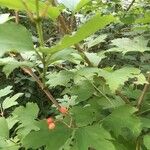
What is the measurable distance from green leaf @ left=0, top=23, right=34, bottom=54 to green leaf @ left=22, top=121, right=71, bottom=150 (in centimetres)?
35

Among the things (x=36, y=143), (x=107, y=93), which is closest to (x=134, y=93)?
(x=107, y=93)

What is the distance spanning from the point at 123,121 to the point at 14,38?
50 centimetres

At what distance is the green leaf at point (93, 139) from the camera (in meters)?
1.16

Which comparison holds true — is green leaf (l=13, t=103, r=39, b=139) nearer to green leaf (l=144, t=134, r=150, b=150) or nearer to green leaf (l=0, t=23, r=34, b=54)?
green leaf (l=144, t=134, r=150, b=150)

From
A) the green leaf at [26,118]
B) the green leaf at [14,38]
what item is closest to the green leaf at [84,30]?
the green leaf at [14,38]

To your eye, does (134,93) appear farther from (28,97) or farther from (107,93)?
(28,97)

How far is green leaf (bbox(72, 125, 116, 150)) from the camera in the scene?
116cm

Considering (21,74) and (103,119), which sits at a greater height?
(103,119)

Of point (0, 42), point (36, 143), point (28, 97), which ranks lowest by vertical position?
point (28, 97)

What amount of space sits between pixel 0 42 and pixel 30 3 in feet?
0.38

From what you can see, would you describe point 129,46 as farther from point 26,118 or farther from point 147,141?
point 26,118

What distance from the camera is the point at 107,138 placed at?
45.4 inches

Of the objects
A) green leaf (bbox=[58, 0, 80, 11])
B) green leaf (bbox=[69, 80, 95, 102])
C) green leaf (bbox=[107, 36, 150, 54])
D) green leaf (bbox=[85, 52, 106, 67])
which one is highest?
green leaf (bbox=[58, 0, 80, 11])

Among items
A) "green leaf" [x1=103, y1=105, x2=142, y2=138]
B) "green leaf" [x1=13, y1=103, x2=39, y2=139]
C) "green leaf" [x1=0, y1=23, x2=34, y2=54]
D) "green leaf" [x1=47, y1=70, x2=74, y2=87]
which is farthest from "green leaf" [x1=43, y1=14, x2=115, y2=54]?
"green leaf" [x1=13, y1=103, x2=39, y2=139]
